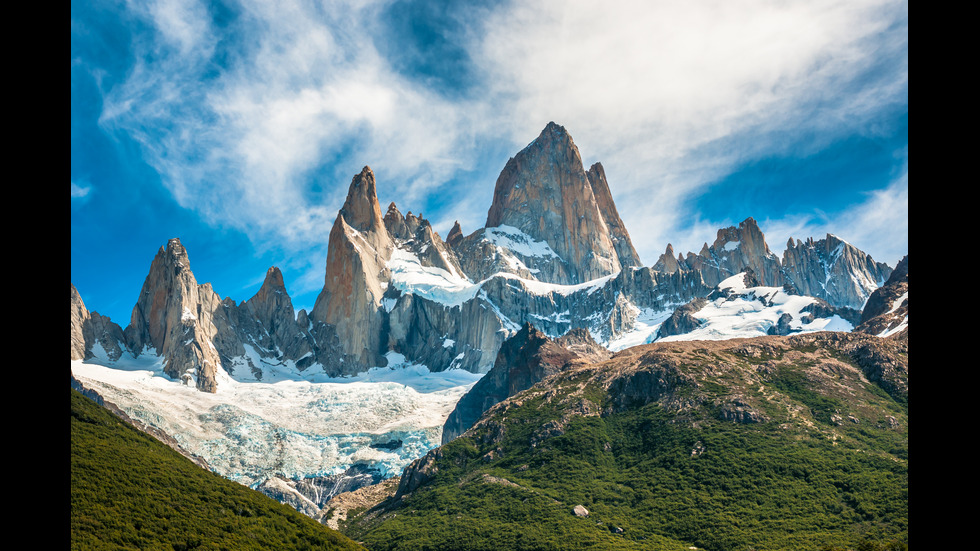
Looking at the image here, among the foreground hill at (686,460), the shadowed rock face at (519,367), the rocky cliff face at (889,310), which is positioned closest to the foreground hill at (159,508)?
the foreground hill at (686,460)

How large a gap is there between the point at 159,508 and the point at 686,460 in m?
65.7

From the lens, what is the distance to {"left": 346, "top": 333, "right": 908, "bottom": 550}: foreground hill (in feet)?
239

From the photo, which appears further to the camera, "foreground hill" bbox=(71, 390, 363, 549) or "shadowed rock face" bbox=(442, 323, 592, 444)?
"shadowed rock face" bbox=(442, 323, 592, 444)

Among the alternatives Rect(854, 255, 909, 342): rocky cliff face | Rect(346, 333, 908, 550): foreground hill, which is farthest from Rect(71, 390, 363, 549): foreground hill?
Rect(854, 255, 909, 342): rocky cliff face

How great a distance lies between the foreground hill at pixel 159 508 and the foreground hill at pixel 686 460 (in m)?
28.8

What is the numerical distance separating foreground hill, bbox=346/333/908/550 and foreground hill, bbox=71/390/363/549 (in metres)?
28.8

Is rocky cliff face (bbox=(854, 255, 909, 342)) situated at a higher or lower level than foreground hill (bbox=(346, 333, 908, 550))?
higher

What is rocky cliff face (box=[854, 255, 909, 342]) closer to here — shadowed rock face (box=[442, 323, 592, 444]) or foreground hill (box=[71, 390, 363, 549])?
shadowed rock face (box=[442, 323, 592, 444])

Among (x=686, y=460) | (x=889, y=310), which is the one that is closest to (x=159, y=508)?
(x=686, y=460)

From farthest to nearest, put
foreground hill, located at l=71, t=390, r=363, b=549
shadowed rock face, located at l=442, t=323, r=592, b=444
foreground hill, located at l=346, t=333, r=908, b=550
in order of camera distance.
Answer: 1. shadowed rock face, located at l=442, t=323, r=592, b=444
2. foreground hill, located at l=346, t=333, r=908, b=550
3. foreground hill, located at l=71, t=390, r=363, b=549

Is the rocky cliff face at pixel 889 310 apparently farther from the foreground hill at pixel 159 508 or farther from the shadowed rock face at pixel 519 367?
the foreground hill at pixel 159 508

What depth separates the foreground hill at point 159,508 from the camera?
4206 centimetres

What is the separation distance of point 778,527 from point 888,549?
52.8ft
